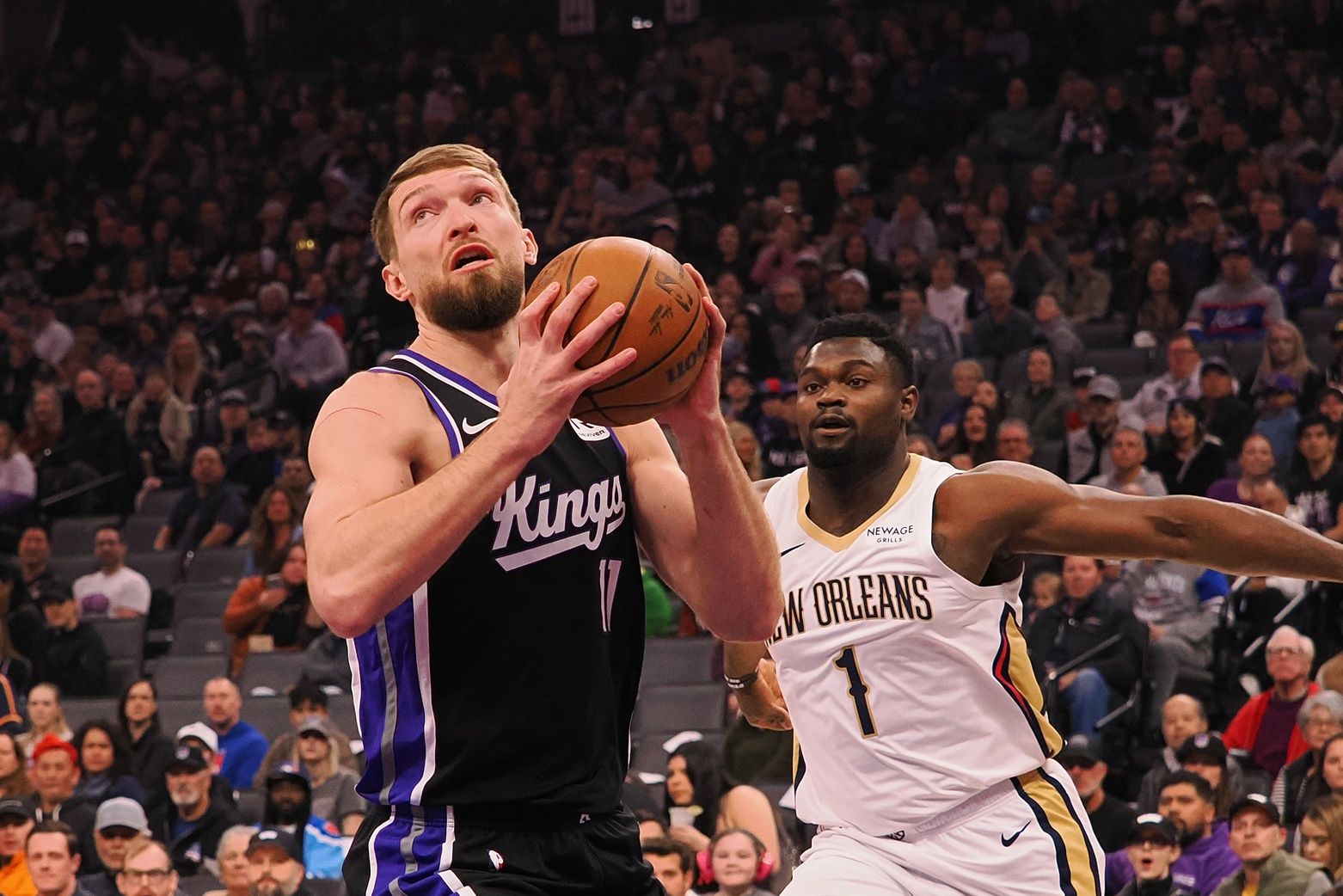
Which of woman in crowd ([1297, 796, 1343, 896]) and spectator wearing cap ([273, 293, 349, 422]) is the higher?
spectator wearing cap ([273, 293, 349, 422])

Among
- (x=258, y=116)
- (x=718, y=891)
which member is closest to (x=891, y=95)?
(x=258, y=116)

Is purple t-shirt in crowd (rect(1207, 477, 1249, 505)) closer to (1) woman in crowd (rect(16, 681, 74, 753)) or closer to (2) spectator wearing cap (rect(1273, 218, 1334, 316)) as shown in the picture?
(2) spectator wearing cap (rect(1273, 218, 1334, 316))

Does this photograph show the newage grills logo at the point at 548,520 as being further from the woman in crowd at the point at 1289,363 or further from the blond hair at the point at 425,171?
the woman in crowd at the point at 1289,363

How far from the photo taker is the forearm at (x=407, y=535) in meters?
2.87

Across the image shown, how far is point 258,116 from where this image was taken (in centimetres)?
2222

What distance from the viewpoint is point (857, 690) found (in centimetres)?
494

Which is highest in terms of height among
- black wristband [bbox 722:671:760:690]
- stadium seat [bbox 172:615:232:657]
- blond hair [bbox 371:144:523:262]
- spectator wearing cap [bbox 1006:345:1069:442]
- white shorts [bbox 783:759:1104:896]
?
blond hair [bbox 371:144:523:262]

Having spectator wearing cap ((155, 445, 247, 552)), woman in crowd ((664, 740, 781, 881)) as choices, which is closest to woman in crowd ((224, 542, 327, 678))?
spectator wearing cap ((155, 445, 247, 552))

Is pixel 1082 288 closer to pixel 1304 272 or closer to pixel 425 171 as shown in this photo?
pixel 1304 272

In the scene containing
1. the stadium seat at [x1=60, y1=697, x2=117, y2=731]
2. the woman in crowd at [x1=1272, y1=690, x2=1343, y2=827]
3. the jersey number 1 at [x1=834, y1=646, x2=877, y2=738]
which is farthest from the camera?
the stadium seat at [x1=60, y1=697, x2=117, y2=731]

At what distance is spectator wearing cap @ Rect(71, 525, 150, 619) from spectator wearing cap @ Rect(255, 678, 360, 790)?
331cm

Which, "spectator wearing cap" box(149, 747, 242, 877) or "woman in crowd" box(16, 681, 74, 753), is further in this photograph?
"woman in crowd" box(16, 681, 74, 753)

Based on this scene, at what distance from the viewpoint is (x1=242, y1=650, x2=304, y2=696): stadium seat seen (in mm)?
12961

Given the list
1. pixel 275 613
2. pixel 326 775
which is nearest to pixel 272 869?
pixel 326 775
